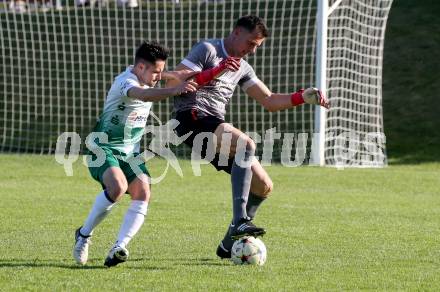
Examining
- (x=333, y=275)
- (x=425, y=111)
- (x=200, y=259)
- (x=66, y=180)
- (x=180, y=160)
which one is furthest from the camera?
(x=425, y=111)

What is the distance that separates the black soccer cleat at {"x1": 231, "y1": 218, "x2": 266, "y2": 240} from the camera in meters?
7.76

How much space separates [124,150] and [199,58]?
3.53 feet

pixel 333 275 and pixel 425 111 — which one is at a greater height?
pixel 425 111

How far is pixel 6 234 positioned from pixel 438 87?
16156 millimetres

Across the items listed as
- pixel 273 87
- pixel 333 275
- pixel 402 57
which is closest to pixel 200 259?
pixel 333 275

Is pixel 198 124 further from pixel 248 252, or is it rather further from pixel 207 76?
pixel 248 252

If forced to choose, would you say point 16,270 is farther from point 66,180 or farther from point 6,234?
point 66,180

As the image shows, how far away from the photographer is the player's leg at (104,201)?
24.7ft

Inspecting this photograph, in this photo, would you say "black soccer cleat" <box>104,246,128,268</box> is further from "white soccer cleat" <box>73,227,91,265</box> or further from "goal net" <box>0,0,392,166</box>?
"goal net" <box>0,0,392,166</box>

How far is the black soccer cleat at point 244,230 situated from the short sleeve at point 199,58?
1.28 meters

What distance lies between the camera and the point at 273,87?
22.8m

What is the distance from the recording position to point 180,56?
24609 mm

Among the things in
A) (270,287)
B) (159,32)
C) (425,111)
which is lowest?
(270,287)

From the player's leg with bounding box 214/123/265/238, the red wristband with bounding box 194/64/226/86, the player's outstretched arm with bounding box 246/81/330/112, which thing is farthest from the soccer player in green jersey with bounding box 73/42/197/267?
the player's outstretched arm with bounding box 246/81/330/112
